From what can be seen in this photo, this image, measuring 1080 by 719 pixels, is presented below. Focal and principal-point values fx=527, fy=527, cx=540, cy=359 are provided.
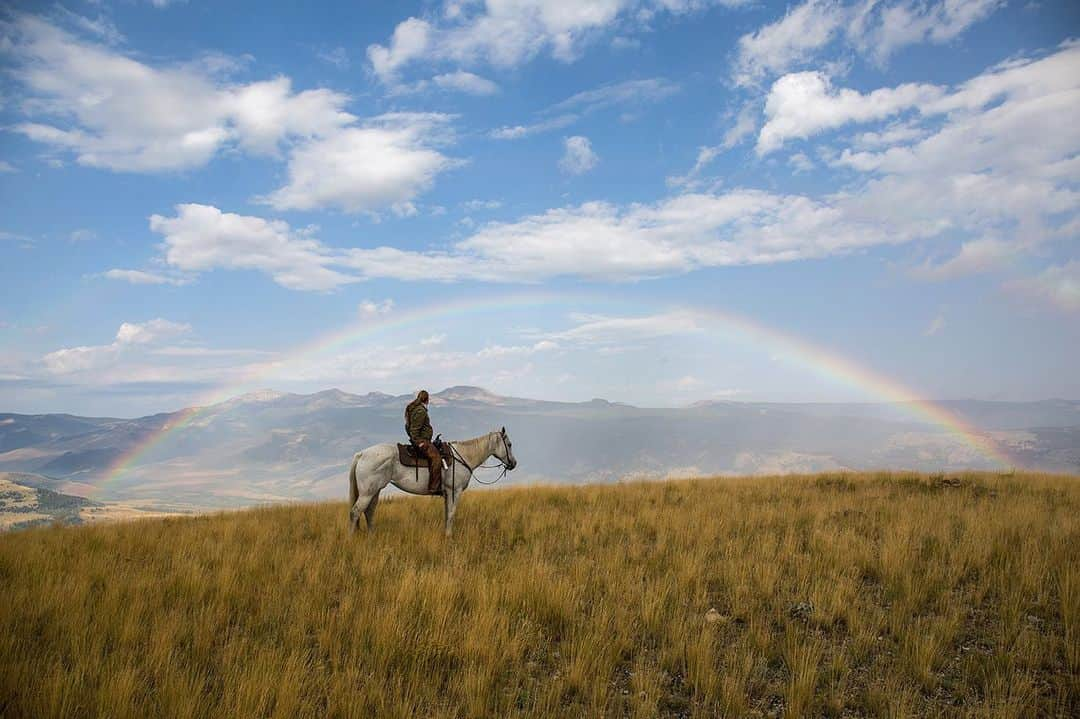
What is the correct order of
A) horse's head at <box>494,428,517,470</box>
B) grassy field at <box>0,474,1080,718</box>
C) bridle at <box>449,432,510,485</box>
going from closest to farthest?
grassy field at <box>0,474,1080,718</box> < bridle at <box>449,432,510,485</box> < horse's head at <box>494,428,517,470</box>

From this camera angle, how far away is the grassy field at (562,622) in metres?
4.32

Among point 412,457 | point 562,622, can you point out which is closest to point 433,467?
point 412,457

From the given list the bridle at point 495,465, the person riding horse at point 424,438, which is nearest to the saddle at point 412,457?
the person riding horse at point 424,438

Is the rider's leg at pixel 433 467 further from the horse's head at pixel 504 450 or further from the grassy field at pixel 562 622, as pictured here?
the horse's head at pixel 504 450

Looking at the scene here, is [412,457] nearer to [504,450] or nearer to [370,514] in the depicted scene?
[370,514]

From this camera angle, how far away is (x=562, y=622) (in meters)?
5.91

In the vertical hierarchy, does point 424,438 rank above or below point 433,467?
above

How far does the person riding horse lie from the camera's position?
1051 cm

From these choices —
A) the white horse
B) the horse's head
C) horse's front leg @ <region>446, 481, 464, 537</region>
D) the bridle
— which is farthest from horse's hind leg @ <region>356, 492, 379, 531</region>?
the horse's head

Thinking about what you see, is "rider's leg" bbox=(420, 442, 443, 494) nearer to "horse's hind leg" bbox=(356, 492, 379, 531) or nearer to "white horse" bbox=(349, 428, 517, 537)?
"white horse" bbox=(349, 428, 517, 537)

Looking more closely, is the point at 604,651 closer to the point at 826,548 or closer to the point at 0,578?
the point at 826,548

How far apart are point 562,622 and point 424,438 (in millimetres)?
5544

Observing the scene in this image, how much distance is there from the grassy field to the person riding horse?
1058mm

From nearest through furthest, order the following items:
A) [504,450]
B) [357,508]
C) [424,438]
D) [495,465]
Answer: [357,508] < [424,438] < [495,465] < [504,450]
